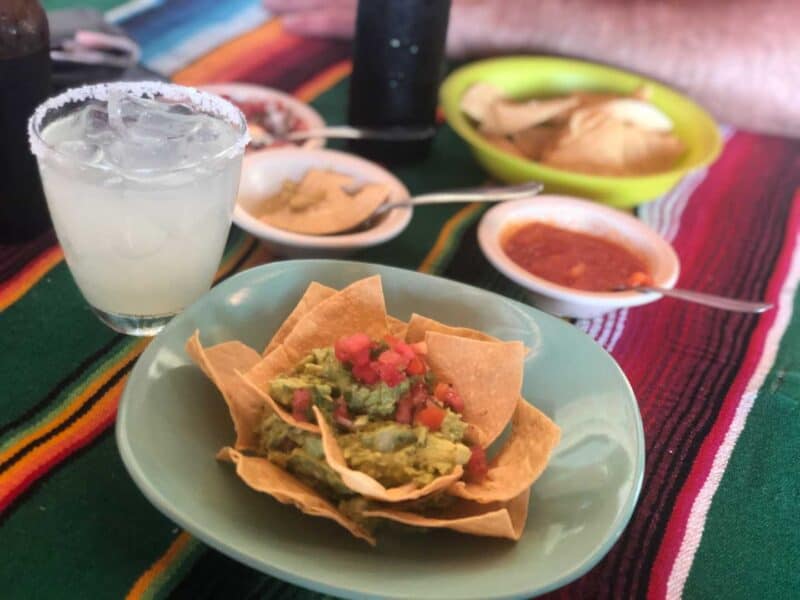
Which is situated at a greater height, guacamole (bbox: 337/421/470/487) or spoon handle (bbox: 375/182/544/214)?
guacamole (bbox: 337/421/470/487)

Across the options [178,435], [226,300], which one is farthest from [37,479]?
[226,300]

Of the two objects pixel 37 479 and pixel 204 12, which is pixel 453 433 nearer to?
pixel 37 479

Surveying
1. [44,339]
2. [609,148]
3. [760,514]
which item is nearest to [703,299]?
[760,514]

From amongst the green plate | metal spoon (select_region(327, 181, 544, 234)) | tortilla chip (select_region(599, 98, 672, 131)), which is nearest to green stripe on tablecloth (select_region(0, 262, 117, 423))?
the green plate

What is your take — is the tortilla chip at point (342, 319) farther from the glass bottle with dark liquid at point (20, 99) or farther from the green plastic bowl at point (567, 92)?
the green plastic bowl at point (567, 92)

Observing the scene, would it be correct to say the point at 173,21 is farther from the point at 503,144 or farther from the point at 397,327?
the point at 397,327

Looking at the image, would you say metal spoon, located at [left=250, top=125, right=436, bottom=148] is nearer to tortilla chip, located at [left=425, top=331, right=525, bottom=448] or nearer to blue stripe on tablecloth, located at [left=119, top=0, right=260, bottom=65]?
blue stripe on tablecloth, located at [left=119, top=0, right=260, bottom=65]
